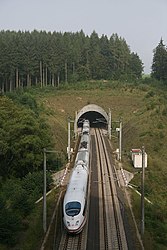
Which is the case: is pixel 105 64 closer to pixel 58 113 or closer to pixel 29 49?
pixel 29 49

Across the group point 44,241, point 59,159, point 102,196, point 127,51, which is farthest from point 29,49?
point 44,241

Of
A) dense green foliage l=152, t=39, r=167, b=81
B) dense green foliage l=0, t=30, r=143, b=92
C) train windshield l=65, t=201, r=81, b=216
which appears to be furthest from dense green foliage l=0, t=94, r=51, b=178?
dense green foliage l=152, t=39, r=167, b=81

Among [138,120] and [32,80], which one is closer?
[138,120]

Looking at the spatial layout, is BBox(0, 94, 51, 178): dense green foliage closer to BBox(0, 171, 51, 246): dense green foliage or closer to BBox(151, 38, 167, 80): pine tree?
BBox(0, 171, 51, 246): dense green foliage

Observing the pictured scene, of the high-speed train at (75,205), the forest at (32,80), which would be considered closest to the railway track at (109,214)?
the high-speed train at (75,205)

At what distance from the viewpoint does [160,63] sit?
107 m

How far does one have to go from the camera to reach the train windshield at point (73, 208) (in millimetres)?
26163

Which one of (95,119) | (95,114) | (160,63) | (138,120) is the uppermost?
(160,63)

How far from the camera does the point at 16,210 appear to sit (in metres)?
29.0

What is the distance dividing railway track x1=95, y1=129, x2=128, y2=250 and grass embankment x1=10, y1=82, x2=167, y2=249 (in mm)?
1642

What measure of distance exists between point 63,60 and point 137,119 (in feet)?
130

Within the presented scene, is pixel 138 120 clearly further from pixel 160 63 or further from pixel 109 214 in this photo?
pixel 160 63

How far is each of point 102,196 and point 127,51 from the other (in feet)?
298

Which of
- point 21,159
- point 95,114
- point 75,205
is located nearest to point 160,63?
point 95,114
